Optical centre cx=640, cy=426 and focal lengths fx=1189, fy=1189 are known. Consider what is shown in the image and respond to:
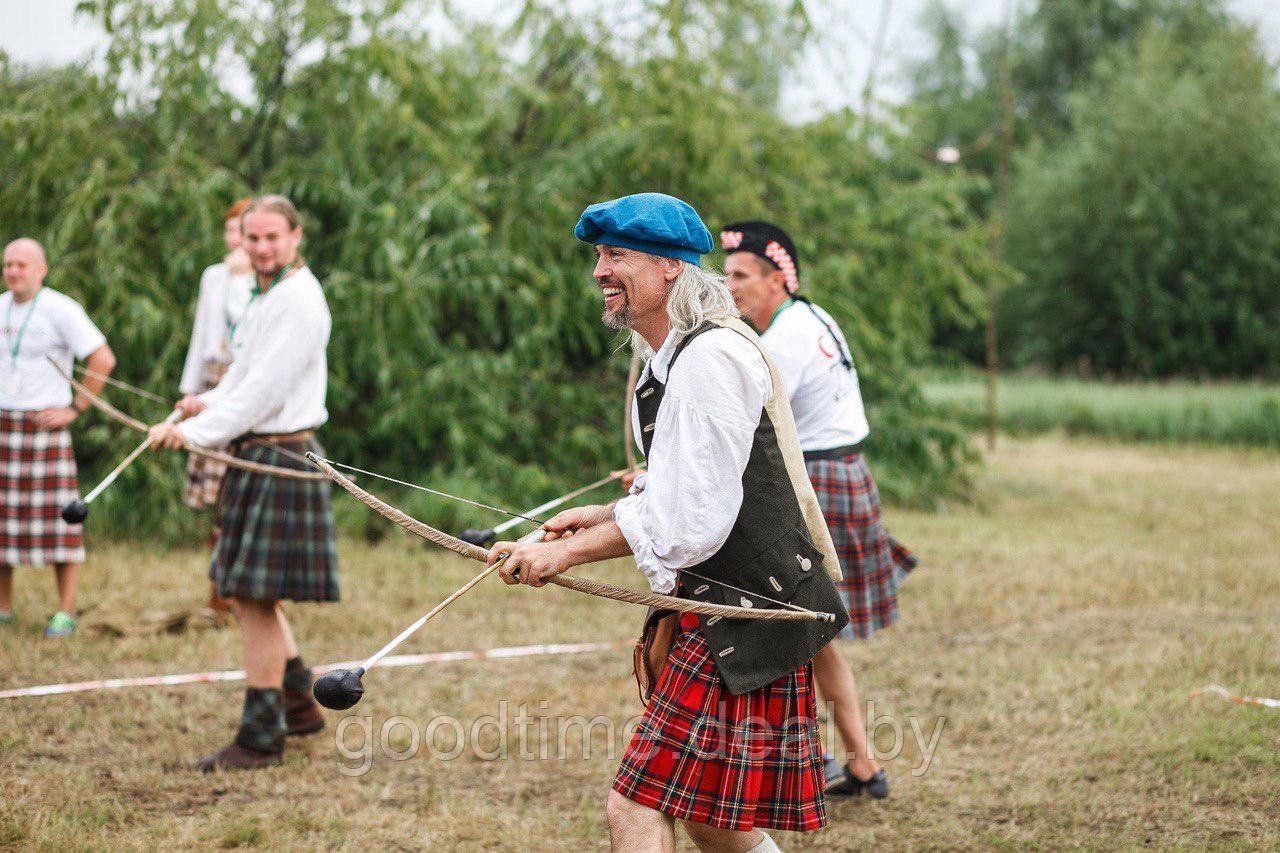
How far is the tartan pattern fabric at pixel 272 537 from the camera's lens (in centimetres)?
400

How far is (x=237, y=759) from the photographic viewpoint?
13.3 ft

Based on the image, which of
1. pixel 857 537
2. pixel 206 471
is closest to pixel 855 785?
pixel 857 537

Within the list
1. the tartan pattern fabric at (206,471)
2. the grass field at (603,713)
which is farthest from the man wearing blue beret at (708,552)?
the tartan pattern fabric at (206,471)

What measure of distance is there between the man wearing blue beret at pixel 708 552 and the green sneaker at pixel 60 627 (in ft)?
13.3

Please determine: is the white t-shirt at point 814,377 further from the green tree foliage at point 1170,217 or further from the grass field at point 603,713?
the green tree foliage at point 1170,217

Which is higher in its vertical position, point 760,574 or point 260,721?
point 760,574

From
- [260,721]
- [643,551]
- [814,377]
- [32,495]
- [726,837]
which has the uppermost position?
[814,377]

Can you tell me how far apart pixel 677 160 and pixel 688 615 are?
21.6 feet

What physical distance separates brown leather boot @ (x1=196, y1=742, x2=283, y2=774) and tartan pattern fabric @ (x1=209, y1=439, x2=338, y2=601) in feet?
1.77

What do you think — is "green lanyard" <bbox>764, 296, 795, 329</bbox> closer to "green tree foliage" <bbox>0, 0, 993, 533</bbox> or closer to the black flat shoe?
the black flat shoe

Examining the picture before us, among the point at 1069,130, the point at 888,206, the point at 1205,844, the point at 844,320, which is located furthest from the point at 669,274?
the point at 1069,130

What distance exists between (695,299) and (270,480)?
7.12 ft

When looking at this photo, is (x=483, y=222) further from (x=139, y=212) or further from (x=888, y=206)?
(x=888, y=206)

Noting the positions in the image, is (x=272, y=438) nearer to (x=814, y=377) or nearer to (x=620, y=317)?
(x=814, y=377)
